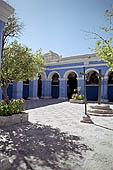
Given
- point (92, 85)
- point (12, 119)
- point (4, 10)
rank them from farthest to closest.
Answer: point (92, 85) < point (12, 119) < point (4, 10)

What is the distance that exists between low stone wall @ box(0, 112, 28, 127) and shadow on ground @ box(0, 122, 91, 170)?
0.65 m

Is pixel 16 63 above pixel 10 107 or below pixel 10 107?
above

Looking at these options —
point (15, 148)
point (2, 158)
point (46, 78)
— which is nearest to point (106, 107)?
point (15, 148)

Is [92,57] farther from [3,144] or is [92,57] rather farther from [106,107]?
[3,144]

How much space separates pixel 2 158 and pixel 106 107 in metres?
8.26

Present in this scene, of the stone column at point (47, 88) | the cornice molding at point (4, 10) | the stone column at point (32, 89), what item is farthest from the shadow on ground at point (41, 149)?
the stone column at point (47, 88)

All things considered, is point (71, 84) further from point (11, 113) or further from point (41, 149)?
point (41, 149)

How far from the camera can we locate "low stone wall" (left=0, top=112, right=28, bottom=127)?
557cm

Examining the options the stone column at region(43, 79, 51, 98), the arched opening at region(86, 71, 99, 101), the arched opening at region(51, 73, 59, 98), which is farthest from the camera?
the arched opening at region(51, 73, 59, 98)

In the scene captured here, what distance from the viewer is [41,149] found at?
3.53m

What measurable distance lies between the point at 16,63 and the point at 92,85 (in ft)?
56.3

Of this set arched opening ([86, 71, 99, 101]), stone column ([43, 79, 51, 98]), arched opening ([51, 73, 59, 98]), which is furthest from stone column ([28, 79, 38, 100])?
arched opening ([86, 71, 99, 101])

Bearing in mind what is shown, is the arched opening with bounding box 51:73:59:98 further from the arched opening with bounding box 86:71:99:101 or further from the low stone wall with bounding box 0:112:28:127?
the low stone wall with bounding box 0:112:28:127

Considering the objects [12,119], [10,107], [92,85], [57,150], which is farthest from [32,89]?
[57,150]
